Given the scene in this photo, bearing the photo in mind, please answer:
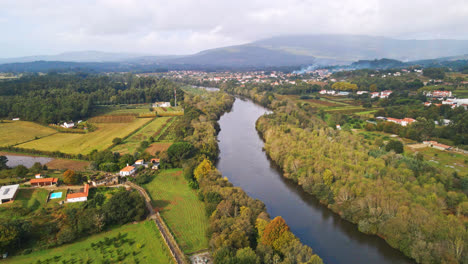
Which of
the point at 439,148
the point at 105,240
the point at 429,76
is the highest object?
the point at 429,76

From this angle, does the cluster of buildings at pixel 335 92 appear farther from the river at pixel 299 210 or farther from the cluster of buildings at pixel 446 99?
the river at pixel 299 210

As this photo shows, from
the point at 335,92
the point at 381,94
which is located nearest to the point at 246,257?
the point at 381,94

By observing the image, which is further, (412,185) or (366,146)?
(366,146)

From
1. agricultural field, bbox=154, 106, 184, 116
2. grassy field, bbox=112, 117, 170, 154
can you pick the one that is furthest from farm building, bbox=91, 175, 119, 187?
agricultural field, bbox=154, 106, 184, 116

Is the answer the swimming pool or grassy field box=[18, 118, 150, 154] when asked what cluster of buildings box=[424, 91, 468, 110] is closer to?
grassy field box=[18, 118, 150, 154]

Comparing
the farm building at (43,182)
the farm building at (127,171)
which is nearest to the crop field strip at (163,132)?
the farm building at (127,171)

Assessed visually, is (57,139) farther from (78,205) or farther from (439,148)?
(439,148)

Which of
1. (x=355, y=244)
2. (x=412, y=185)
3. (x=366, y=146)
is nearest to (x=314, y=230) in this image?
(x=355, y=244)
